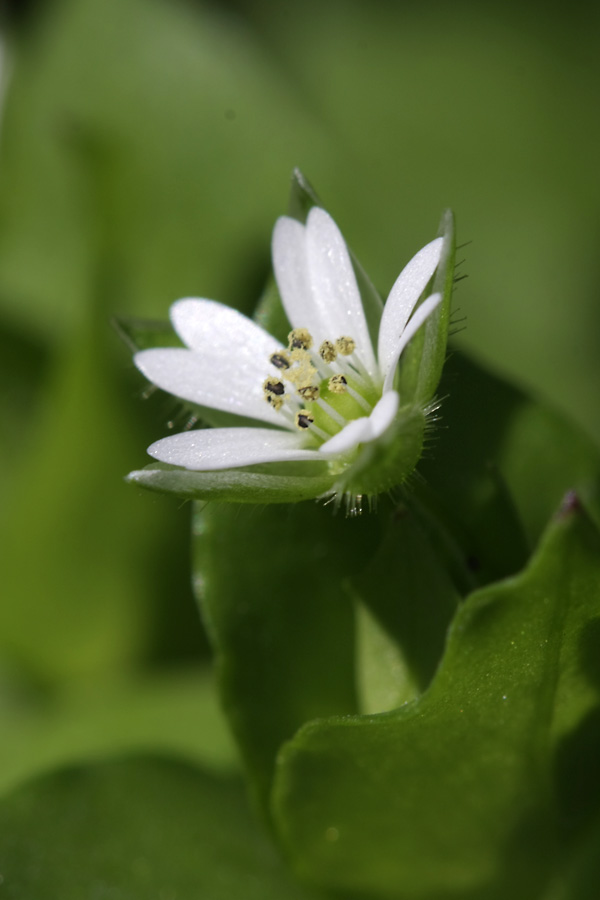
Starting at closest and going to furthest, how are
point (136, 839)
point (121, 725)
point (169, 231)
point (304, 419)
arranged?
point (304, 419) → point (136, 839) → point (121, 725) → point (169, 231)

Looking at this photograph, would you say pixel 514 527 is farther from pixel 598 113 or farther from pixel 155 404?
pixel 598 113

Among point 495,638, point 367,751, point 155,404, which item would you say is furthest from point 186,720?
point 495,638

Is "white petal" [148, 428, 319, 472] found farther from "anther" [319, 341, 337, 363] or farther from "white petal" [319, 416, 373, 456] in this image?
"anther" [319, 341, 337, 363]

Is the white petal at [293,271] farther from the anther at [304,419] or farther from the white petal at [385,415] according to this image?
the white petal at [385,415]

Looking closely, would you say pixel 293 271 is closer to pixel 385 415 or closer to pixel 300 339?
pixel 300 339

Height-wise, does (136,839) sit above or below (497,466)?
below

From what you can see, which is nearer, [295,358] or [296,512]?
[295,358]

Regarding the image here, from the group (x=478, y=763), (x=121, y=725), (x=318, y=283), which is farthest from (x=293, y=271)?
(x=121, y=725)

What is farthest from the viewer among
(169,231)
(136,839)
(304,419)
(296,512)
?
(169,231)
